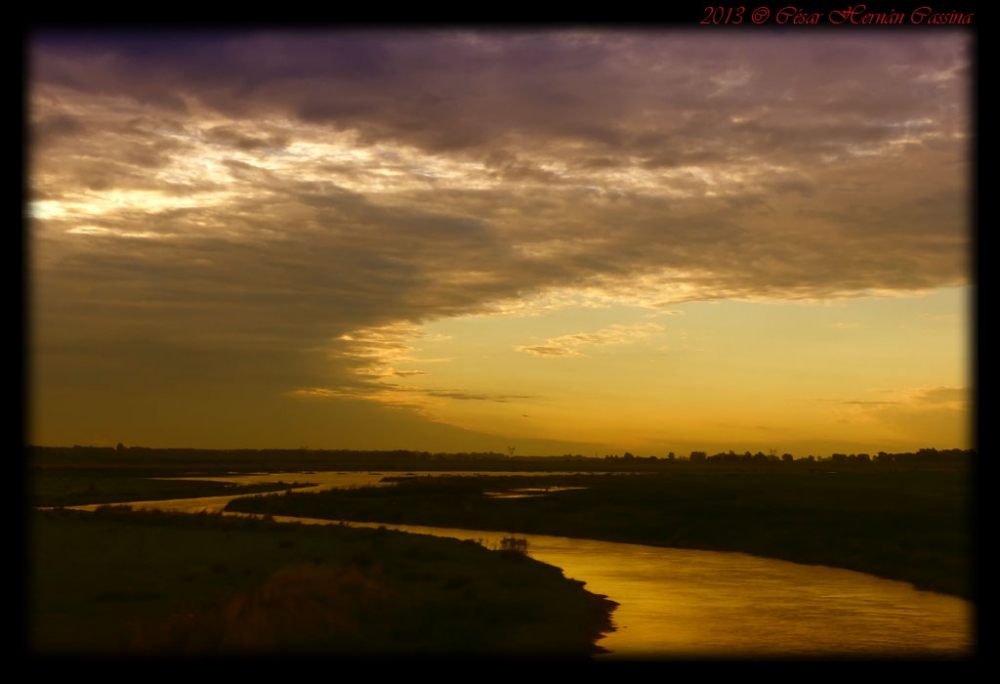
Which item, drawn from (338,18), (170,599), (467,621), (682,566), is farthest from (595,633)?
(338,18)

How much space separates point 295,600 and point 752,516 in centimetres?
3583

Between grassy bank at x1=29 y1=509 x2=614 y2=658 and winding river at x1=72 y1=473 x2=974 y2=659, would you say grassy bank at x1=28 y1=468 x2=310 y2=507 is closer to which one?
grassy bank at x1=29 y1=509 x2=614 y2=658

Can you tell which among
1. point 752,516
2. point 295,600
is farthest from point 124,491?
point 295,600

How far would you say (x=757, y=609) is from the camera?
81.7 feet

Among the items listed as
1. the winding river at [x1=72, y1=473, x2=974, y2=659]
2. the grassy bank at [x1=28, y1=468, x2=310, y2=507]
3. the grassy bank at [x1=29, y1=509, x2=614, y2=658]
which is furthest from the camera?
the grassy bank at [x1=28, y1=468, x2=310, y2=507]

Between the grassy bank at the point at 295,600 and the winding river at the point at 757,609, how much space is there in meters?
1.52

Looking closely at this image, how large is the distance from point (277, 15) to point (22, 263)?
263cm

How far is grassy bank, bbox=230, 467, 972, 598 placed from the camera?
36.5 meters

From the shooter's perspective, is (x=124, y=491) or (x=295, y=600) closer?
(x=295, y=600)

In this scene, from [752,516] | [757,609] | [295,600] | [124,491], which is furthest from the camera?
[124,491]

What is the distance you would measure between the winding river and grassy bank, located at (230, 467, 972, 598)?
3.10 m

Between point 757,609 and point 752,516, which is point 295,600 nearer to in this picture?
point 757,609

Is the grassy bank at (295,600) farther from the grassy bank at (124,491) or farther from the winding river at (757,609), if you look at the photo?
the grassy bank at (124,491)

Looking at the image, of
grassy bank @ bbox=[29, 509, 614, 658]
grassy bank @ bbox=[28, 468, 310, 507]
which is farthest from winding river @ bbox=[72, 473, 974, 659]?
grassy bank @ bbox=[28, 468, 310, 507]
